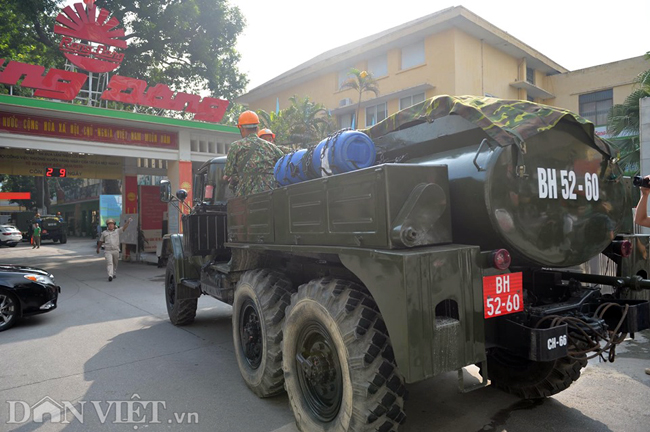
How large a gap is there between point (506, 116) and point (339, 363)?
2.00 meters

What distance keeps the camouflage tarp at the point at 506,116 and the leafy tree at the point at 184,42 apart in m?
25.1

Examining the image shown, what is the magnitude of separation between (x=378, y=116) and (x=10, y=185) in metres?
45.3

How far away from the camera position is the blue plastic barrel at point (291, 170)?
3.77m

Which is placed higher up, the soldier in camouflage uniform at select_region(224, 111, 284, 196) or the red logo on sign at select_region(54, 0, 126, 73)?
the red logo on sign at select_region(54, 0, 126, 73)

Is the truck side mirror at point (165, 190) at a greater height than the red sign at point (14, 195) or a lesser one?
lesser

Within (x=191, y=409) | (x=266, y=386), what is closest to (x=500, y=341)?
(x=266, y=386)

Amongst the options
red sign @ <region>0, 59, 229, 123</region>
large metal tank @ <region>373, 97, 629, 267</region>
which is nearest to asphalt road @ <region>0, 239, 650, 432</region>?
large metal tank @ <region>373, 97, 629, 267</region>

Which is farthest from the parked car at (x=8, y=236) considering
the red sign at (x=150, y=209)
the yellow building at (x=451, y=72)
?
the yellow building at (x=451, y=72)

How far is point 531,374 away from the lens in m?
3.61

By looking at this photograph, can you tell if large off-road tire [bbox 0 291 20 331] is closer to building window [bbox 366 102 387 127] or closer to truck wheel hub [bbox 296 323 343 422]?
truck wheel hub [bbox 296 323 343 422]

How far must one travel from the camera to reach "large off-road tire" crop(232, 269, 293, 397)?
365cm

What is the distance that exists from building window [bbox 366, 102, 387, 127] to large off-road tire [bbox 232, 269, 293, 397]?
18506 millimetres

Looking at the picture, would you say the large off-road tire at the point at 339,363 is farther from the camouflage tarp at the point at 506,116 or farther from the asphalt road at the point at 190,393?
the camouflage tarp at the point at 506,116

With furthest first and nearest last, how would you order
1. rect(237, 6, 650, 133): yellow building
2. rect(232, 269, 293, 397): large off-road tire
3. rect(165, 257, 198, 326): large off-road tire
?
1. rect(237, 6, 650, 133): yellow building
2. rect(165, 257, 198, 326): large off-road tire
3. rect(232, 269, 293, 397): large off-road tire
